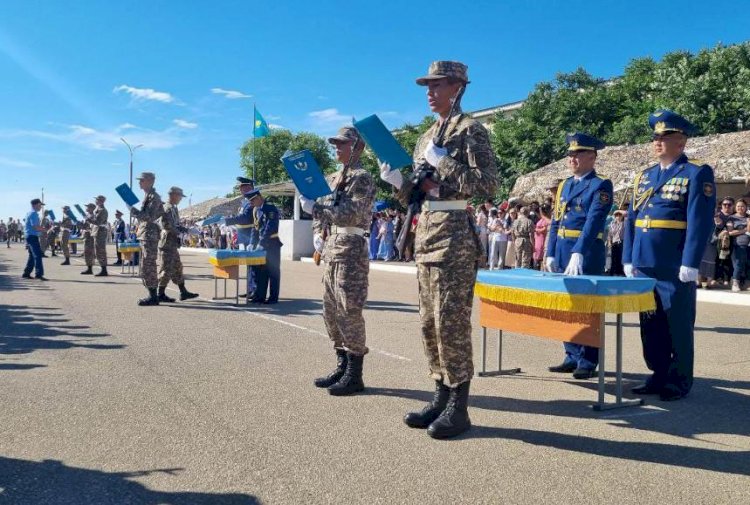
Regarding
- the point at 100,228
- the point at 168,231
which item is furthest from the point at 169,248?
the point at 100,228

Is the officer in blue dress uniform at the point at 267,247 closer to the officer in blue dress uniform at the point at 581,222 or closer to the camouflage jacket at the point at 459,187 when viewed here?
the officer in blue dress uniform at the point at 581,222

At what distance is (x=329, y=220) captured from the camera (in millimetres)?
5152

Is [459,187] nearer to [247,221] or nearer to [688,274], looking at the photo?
[688,274]

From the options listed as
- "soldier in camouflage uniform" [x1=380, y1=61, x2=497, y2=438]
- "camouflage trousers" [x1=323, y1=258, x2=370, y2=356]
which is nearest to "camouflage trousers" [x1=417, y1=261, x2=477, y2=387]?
"soldier in camouflage uniform" [x1=380, y1=61, x2=497, y2=438]

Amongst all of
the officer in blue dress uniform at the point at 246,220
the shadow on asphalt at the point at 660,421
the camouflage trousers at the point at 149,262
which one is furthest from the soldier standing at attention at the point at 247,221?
the shadow on asphalt at the point at 660,421

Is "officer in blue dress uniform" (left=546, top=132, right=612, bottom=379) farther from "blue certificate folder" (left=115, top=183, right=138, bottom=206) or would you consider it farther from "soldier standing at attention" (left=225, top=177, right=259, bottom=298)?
"blue certificate folder" (left=115, top=183, right=138, bottom=206)

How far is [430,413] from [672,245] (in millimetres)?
2447

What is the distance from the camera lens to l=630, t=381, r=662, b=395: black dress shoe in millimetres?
5125

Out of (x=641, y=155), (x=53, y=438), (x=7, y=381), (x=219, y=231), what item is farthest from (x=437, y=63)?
(x=219, y=231)

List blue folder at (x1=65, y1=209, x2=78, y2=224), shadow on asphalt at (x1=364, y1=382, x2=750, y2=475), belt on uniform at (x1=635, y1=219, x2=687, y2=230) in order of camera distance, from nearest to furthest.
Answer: shadow on asphalt at (x1=364, y1=382, x2=750, y2=475), belt on uniform at (x1=635, y1=219, x2=687, y2=230), blue folder at (x1=65, y1=209, x2=78, y2=224)

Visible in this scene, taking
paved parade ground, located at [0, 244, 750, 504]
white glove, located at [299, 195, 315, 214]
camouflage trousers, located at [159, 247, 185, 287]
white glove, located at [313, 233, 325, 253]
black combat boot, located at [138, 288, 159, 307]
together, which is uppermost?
white glove, located at [299, 195, 315, 214]

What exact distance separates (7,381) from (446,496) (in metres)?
4.17

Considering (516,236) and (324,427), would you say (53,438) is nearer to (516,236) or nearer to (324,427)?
(324,427)

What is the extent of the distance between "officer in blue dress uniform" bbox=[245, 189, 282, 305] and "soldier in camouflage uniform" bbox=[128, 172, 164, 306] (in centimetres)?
162
